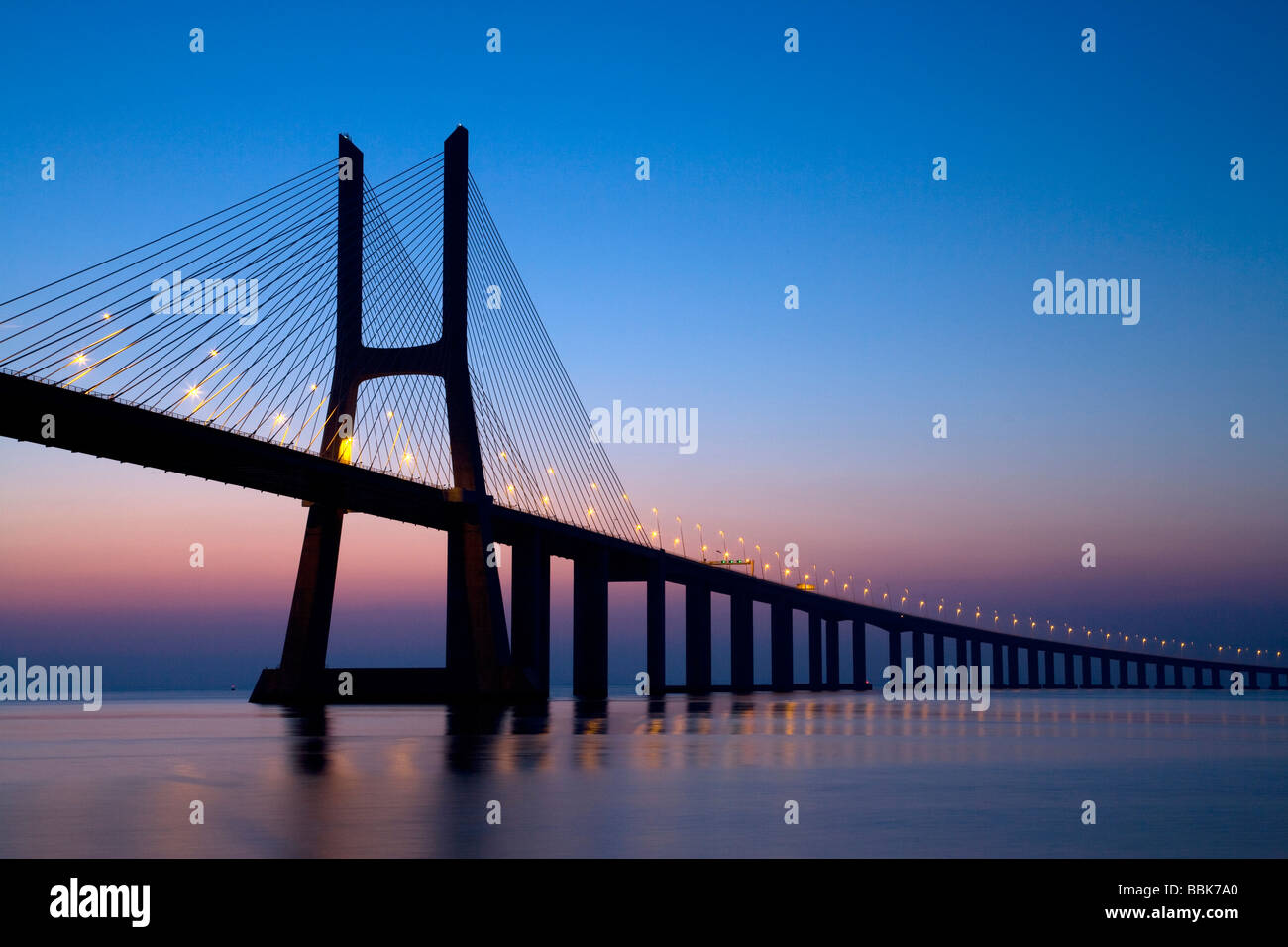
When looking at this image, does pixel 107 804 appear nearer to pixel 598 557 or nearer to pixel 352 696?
pixel 352 696

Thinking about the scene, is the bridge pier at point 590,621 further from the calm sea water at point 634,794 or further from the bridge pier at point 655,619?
the calm sea water at point 634,794

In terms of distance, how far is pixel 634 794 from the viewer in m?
19.7

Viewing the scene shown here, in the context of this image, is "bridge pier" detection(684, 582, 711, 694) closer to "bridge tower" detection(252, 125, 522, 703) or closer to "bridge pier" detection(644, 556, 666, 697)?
"bridge pier" detection(644, 556, 666, 697)

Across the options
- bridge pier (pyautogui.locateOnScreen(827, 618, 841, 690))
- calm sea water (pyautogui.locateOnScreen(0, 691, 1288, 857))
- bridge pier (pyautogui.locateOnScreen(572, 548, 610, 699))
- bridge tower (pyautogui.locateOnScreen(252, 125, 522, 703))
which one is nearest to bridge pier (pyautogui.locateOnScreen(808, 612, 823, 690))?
bridge pier (pyautogui.locateOnScreen(827, 618, 841, 690))

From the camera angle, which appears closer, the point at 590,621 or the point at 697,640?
the point at 590,621

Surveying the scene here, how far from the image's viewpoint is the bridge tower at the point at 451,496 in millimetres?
55625

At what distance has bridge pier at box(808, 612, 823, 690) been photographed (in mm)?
136875

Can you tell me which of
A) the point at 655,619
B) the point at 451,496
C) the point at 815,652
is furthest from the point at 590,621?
the point at 815,652

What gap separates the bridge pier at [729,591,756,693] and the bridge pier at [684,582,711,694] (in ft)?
21.4

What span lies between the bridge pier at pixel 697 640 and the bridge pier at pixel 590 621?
69.1 ft

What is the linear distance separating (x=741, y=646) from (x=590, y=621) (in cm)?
3573

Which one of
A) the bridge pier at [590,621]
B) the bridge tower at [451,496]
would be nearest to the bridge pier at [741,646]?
the bridge pier at [590,621]

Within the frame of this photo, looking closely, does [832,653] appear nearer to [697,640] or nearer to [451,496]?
[697,640]
